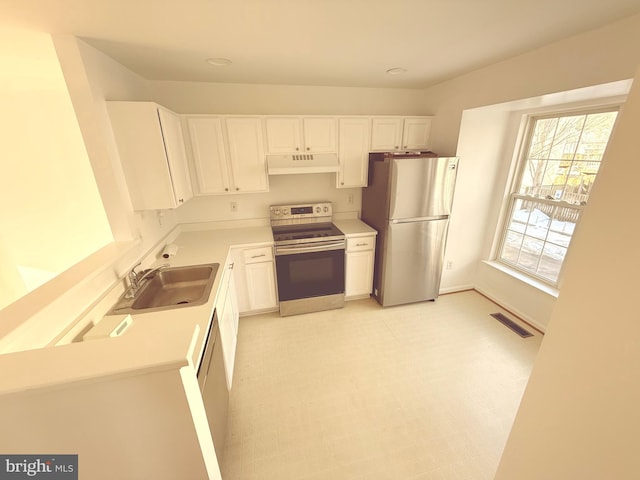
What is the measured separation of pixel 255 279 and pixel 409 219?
1794 mm

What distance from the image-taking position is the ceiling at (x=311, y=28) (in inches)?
48.1

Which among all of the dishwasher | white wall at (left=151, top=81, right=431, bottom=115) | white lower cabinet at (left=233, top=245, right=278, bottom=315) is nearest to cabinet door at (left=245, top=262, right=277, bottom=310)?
white lower cabinet at (left=233, top=245, right=278, bottom=315)

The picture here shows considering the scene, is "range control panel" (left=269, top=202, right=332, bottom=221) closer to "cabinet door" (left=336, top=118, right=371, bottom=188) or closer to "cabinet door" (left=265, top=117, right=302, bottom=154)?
"cabinet door" (left=336, top=118, right=371, bottom=188)

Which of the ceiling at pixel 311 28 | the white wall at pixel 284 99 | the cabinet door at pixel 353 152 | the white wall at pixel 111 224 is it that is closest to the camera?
the white wall at pixel 111 224

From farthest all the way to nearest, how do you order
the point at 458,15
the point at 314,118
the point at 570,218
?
the point at 314,118, the point at 570,218, the point at 458,15

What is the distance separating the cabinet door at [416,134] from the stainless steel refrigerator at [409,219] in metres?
0.27

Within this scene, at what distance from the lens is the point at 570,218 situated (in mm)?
2416

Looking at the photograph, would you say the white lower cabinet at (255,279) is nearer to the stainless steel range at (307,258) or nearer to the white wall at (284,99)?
the stainless steel range at (307,258)

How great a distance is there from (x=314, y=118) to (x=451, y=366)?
2755 millimetres

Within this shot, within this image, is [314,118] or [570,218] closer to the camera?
[570,218]

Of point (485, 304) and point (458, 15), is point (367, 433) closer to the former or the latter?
point (485, 304)

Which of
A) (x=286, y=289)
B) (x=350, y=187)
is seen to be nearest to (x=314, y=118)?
(x=350, y=187)

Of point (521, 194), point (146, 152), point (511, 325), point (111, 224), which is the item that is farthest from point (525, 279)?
point (111, 224)

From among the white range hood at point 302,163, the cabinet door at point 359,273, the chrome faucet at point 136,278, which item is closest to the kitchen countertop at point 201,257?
the chrome faucet at point 136,278
